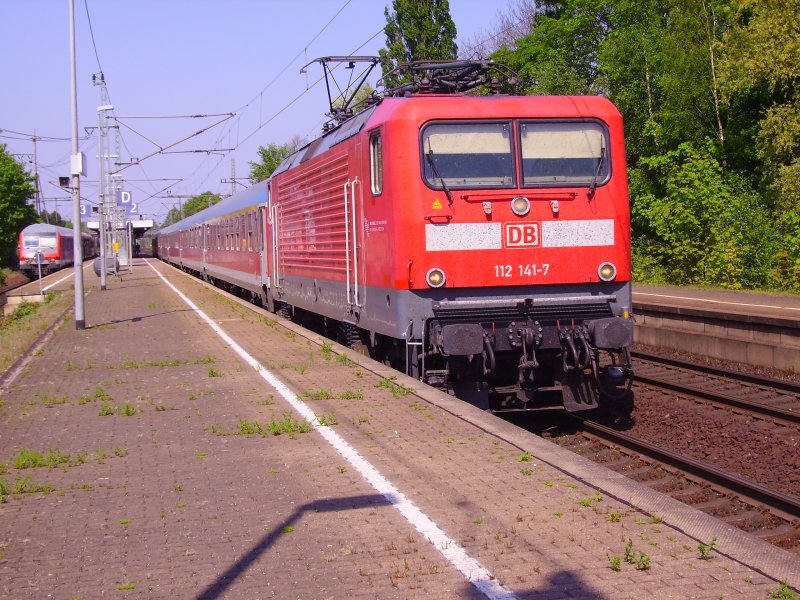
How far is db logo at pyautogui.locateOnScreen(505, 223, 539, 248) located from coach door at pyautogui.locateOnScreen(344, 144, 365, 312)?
1935mm

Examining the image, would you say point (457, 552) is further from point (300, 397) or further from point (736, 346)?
point (736, 346)

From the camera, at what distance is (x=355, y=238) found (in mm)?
11125

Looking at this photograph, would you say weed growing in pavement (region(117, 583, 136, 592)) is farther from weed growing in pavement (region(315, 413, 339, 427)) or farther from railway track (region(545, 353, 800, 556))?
railway track (region(545, 353, 800, 556))

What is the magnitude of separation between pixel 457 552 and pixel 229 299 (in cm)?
2276

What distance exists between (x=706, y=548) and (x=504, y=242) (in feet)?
16.5

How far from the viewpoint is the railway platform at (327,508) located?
4629 mm

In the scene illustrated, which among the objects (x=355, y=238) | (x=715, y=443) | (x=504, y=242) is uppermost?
(x=355, y=238)

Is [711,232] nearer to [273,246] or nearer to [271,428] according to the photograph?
[273,246]

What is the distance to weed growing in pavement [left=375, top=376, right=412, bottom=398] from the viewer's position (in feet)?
32.0

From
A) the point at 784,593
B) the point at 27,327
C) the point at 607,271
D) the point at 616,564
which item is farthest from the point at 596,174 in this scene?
the point at 27,327

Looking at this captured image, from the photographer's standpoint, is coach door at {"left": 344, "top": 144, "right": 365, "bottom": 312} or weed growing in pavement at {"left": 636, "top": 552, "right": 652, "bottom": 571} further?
coach door at {"left": 344, "top": 144, "right": 365, "bottom": 312}

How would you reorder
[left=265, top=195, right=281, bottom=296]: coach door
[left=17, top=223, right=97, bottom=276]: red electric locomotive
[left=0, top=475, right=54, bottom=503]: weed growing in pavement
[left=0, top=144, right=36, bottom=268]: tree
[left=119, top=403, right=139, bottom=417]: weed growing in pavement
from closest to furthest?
[left=0, top=475, right=54, bottom=503]: weed growing in pavement → [left=119, top=403, right=139, bottom=417]: weed growing in pavement → [left=265, top=195, right=281, bottom=296]: coach door → [left=17, top=223, right=97, bottom=276]: red electric locomotive → [left=0, top=144, right=36, bottom=268]: tree

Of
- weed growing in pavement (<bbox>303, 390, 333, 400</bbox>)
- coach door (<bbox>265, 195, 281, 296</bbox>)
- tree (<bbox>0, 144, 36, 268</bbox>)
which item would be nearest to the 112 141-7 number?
weed growing in pavement (<bbox>303, 390, 333, 400</bbox>)

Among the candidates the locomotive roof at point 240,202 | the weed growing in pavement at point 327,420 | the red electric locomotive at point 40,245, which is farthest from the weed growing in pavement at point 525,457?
the red electric locomotive at point 40,245
